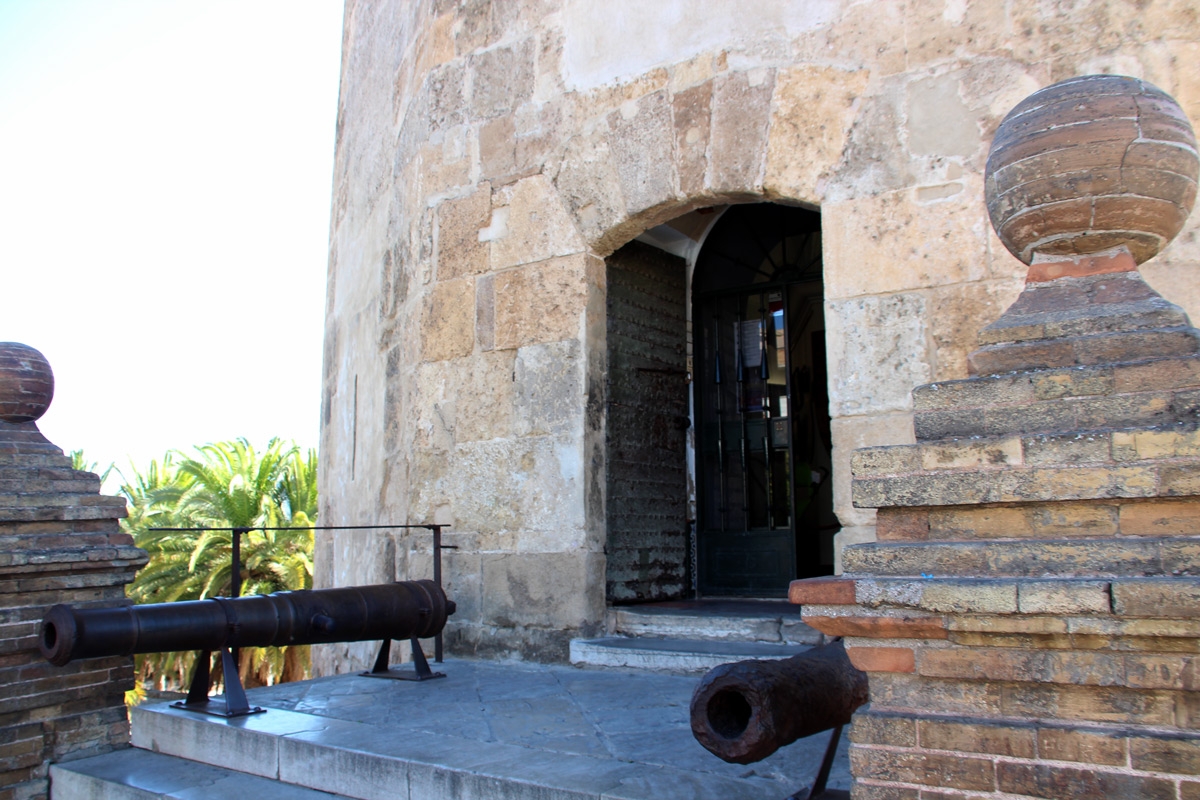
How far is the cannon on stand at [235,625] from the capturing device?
4020 millimetres

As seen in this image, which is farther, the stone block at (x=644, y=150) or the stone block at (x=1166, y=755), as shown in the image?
the stone block at (x=644, y=150)

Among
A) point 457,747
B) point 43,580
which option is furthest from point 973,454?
point 43,580

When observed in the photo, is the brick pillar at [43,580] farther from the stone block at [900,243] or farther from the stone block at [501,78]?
the stone block at [900,243]

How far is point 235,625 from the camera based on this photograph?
4.25 metres

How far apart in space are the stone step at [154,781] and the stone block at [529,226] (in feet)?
10.3

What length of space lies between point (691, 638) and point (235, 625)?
7.51 ft

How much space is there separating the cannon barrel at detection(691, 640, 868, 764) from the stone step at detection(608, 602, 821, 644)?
7.69 ft

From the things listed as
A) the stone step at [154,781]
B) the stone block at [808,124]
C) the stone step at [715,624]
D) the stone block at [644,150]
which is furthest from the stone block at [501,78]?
A: the stone step at [154,781]

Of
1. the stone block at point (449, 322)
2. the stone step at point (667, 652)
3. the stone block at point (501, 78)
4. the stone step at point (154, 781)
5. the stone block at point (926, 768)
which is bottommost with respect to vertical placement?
the stone step at point (154, 781)

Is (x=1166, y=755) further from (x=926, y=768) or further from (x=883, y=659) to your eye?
(x=883, y=659)

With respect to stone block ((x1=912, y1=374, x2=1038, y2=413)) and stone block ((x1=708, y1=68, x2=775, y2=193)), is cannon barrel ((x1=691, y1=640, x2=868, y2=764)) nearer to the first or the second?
stone block ((x1=912, y1=374, x2=1038, y2=413))

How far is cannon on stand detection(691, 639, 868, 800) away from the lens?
7.08ft

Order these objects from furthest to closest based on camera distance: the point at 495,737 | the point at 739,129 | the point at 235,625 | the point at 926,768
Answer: the point at 739,129, the point at 235,625, the point at 495,737, the point at 926,768

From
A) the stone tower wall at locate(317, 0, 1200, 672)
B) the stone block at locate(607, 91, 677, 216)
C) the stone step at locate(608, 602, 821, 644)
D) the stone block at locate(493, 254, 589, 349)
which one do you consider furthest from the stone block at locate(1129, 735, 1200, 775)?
the stone block at locate(493, 254, 589, 349)
